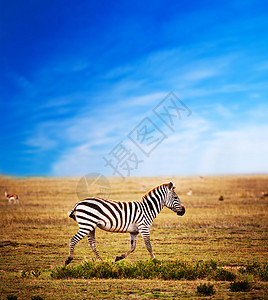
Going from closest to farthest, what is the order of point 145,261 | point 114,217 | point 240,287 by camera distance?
1. point 240,287
2. point 114,217
3. point 145,261

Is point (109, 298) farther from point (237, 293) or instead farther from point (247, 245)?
point (247, 245)

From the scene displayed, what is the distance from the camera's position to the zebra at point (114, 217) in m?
9.88

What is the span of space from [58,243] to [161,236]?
524cm

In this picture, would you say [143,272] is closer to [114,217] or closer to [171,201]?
[114,217]

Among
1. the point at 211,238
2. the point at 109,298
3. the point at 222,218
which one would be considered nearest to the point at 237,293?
the point at 109,298

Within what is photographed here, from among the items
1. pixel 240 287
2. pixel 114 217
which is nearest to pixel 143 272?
pixel 114 217

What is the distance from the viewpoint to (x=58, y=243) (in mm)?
14859

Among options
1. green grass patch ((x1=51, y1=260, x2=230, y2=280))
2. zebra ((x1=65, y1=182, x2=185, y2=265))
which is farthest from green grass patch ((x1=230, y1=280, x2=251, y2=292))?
zebra ((x1=65, y1=182, x2=185, y2=265))

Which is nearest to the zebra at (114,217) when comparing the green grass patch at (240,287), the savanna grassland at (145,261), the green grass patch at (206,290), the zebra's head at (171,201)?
the zebra's head at (171,201)

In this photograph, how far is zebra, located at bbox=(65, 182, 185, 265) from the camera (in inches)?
389

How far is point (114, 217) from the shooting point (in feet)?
33.3

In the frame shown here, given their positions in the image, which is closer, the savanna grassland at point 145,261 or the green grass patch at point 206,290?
the green grass patch at point 206,290

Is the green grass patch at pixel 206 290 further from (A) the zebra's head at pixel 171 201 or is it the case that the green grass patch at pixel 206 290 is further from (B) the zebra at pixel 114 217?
(A) the zebra's head at pixel 171 201

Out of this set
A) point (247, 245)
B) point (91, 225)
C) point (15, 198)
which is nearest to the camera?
point (91, 225)
